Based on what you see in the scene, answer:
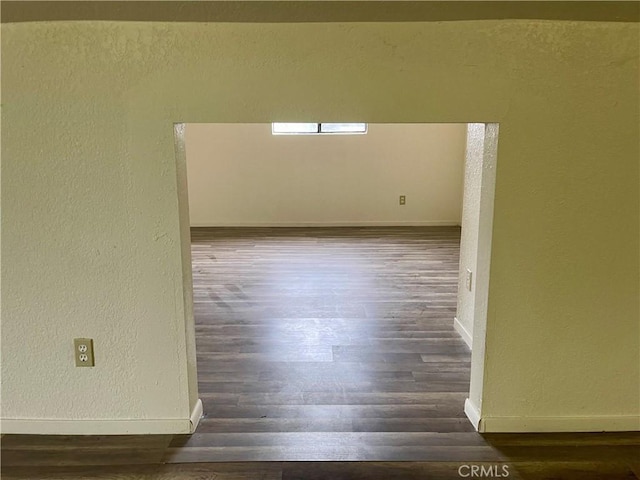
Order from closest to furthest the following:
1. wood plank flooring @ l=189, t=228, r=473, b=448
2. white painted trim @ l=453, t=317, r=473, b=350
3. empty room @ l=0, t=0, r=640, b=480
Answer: empty room @ l=0, t=0, r=640, b=480
wood plank flooring @ l=189, t=228, r=473, b=448
white painted trim @ l=453, t=317, r=473, b=350

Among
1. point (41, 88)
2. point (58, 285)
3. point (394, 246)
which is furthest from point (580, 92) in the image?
point (394, 246)

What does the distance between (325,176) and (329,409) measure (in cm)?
478

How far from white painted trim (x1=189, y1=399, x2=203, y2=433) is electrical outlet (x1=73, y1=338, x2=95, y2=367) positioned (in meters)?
0.47

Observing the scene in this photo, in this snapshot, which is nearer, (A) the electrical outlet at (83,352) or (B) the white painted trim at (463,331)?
(A) the electrical outlet at (83,352)

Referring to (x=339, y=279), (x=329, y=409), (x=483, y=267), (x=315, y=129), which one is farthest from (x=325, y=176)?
(x=483, y=267)

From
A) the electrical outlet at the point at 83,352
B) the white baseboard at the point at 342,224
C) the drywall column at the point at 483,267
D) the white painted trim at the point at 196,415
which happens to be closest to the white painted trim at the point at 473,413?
the drywall column at the point at 483,267

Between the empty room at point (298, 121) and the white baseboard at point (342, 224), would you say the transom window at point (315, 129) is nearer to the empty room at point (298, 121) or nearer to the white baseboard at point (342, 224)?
the white baseboard at point (342, 224)

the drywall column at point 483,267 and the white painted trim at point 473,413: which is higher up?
the drywall column at point 483,267

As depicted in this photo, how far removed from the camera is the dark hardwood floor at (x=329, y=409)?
6.07 feet

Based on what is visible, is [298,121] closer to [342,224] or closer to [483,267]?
[483,267]

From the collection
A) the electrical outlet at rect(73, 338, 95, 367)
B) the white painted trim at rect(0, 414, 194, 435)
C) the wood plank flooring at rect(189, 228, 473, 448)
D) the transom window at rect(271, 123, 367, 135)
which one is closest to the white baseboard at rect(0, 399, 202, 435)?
the white painted trim at rect(0, 414, 194, 435)

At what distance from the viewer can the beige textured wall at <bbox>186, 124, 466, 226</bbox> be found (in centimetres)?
661

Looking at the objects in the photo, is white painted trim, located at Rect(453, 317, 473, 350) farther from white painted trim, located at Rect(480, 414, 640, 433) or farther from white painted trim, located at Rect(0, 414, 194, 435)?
white painted trim, located at Rect(0, 414, 194, 435)

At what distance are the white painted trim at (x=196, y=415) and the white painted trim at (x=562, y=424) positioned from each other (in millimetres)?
1262
